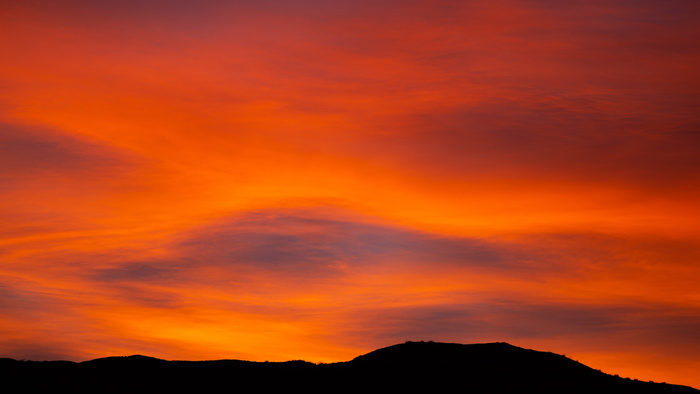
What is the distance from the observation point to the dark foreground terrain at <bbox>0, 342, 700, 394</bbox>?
60.5 m

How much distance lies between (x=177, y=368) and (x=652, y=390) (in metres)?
34.5

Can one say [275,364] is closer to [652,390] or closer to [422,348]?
[422,348]

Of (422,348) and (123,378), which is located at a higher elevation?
(422,348)

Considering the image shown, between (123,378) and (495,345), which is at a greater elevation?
(495,345)

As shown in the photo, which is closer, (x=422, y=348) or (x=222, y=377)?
(x=222, y=377)

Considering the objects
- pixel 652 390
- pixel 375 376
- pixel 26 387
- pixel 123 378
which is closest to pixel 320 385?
pixel 375 376

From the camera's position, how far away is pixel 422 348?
219ft

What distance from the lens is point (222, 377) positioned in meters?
62.8

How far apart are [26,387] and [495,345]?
33246mm

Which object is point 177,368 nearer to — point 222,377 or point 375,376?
point 222,377

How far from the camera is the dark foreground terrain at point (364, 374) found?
198ft

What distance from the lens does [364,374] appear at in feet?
206

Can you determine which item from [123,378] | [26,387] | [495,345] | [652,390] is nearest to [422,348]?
[495,345]

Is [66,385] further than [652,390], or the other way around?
[652,390]
